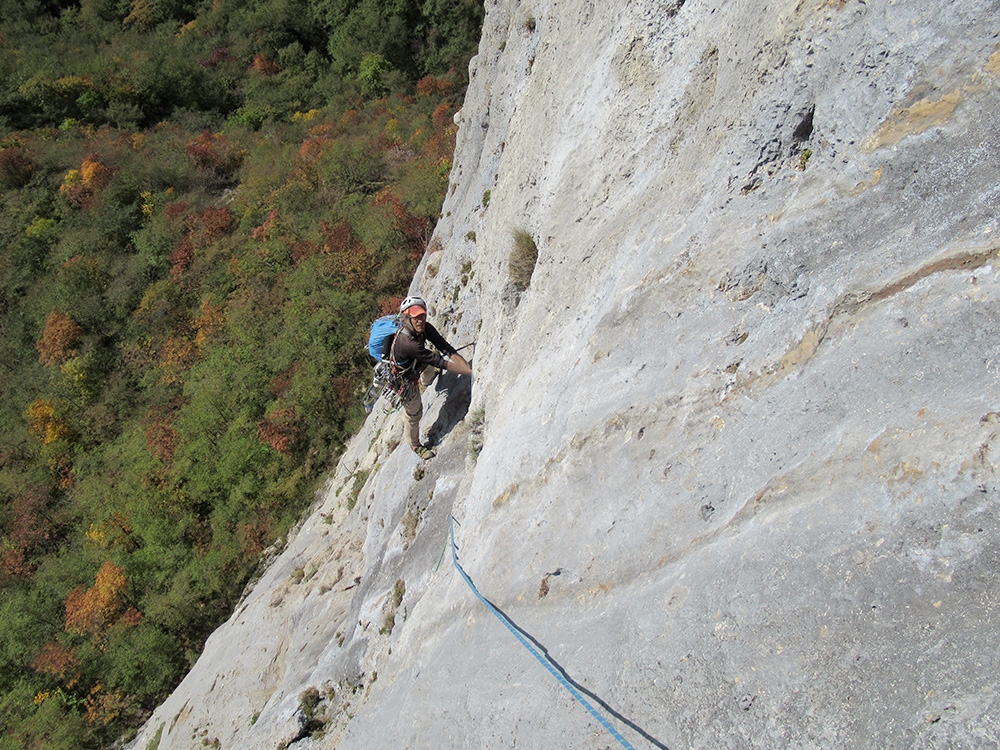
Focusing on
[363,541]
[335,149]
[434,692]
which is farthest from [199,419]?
[434,692]

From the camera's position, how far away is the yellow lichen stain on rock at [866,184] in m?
3.50

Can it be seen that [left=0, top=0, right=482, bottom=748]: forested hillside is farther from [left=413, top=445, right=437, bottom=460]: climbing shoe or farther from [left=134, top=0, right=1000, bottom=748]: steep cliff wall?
[left=134, top=0, right=1000, bottom=748]: steep cliff wall

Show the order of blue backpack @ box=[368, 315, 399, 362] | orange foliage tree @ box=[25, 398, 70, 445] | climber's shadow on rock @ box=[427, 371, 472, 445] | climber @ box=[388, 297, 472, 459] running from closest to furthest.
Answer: climber @ box=[388, 297, 472, 459], blue backpack @ box=[368, 315, 399, 362], climber's shadow on rock @ box=[427, 371, 472, 445], orange foliage tree @ box=[25, 398, 70, 445]

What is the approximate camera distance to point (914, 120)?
11.1 feet

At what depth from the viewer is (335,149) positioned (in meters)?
27.1

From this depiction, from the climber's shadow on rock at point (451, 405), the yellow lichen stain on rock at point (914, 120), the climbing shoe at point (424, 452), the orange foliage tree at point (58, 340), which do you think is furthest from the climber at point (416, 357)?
the orange foliage tree at point (58, 340)

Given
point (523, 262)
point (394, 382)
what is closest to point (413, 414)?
point (394, 382)

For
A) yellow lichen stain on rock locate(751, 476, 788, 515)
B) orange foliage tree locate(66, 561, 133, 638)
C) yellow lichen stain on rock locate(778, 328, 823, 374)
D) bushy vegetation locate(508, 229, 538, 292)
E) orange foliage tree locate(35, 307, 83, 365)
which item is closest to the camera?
yellow lichen stain on rock locate(751, 476, 788, 515)

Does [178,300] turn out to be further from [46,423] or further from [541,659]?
[541,659]

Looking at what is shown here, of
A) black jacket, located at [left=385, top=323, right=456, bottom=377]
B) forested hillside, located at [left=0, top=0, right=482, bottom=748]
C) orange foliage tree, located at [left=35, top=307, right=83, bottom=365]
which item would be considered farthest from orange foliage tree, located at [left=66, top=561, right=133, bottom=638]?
black jacket, located at [left=385, top=323, right=456, bottom=377]

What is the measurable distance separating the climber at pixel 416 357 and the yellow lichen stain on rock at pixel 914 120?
5.30m

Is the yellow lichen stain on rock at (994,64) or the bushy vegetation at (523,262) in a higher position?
the yellow lichen stain on rock at (994,64)

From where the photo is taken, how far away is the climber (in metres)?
8.06

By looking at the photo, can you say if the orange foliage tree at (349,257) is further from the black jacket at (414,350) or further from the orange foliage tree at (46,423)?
the black jacket at (414,350)
